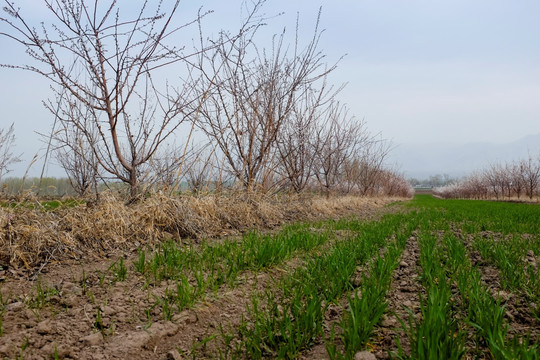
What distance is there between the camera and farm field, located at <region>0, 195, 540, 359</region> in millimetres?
1767

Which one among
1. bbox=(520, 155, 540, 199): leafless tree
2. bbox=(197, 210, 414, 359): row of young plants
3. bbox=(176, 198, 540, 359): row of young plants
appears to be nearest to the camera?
bbox=(176, 198, 540, 359): row of young plants

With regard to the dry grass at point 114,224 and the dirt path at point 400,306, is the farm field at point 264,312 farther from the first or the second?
the dry grass at point 114,224

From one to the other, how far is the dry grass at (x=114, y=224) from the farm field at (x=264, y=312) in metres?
0.33

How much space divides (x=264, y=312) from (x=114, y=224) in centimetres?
270

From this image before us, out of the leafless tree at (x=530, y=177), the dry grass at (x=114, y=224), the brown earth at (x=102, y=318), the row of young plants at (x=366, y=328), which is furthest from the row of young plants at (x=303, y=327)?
the leafless tree at (x=530, y=177)

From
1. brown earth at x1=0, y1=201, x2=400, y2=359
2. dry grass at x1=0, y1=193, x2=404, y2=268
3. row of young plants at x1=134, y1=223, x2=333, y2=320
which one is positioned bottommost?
brown earth at x1=0, y1=201, x2=400, y2=359

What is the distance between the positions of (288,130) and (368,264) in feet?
24.3

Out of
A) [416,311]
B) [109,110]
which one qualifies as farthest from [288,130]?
[416,311]

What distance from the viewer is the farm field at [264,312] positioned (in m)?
1.77

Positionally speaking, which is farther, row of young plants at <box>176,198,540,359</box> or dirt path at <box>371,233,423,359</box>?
dirt path at <box>371,233,423,359</box>

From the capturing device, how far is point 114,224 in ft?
14.1

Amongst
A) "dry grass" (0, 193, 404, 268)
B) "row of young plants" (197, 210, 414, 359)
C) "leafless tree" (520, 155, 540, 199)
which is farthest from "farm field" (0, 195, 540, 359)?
"leafless tree" (520, 155, 540, 199)

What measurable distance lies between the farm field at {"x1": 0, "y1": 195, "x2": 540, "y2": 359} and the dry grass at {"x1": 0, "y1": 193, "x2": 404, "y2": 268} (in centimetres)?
33

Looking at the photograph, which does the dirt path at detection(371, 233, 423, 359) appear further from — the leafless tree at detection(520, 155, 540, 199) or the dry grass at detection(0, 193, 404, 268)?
the leafless tree at detection(520, 155, 540, 199)
